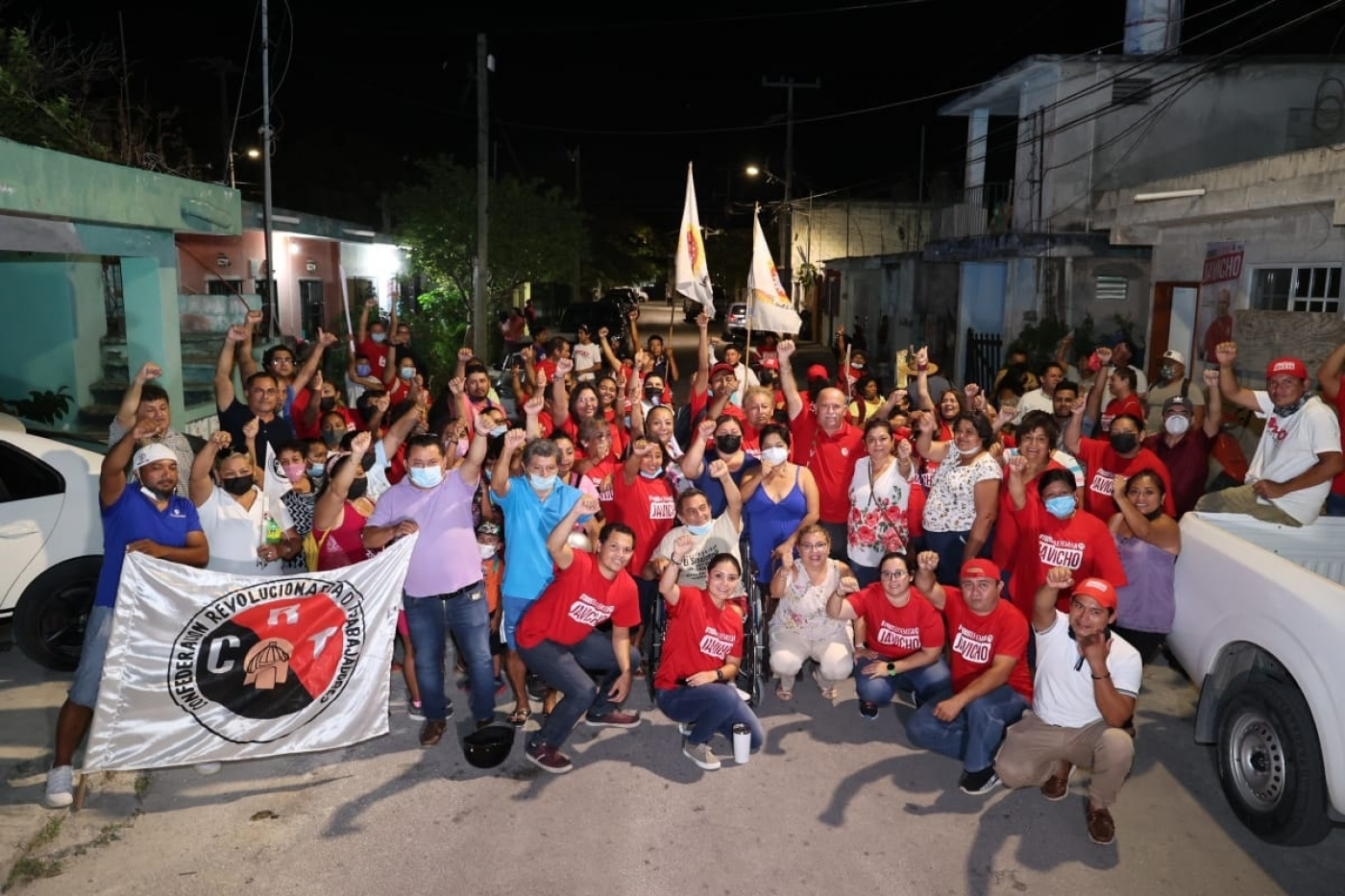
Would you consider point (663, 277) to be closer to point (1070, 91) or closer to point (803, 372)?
point (803, 372)

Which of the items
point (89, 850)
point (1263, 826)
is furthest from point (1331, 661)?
point (89, 850)

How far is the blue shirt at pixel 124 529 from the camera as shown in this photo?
17.8 ft

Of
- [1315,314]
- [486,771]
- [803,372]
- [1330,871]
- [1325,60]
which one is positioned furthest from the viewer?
[803,372]

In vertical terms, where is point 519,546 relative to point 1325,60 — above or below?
below

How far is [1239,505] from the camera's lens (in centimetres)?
664

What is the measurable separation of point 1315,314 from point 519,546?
903 centimetres

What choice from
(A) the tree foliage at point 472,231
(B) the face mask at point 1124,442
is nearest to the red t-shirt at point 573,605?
(B) the face mask at point 1124,442

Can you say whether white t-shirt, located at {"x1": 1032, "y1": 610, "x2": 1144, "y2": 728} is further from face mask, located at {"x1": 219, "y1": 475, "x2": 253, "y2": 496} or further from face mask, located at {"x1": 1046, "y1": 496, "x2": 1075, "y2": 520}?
face mask, located at {"x1": 219, "y1": 475, "x2": 253, "y2": 496}

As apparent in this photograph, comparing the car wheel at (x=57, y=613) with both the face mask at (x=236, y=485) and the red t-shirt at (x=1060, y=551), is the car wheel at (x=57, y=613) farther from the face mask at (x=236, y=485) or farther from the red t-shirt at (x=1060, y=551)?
the red t-shirt at (x=1060, y=551)

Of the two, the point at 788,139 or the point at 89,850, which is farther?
the point at 788,139

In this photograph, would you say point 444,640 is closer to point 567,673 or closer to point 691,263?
point 567,673

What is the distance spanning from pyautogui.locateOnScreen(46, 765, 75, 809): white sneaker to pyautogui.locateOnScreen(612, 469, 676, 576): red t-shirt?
3.30 meters

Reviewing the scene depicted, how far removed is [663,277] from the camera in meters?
92.1

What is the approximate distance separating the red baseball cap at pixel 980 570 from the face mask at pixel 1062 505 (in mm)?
666
